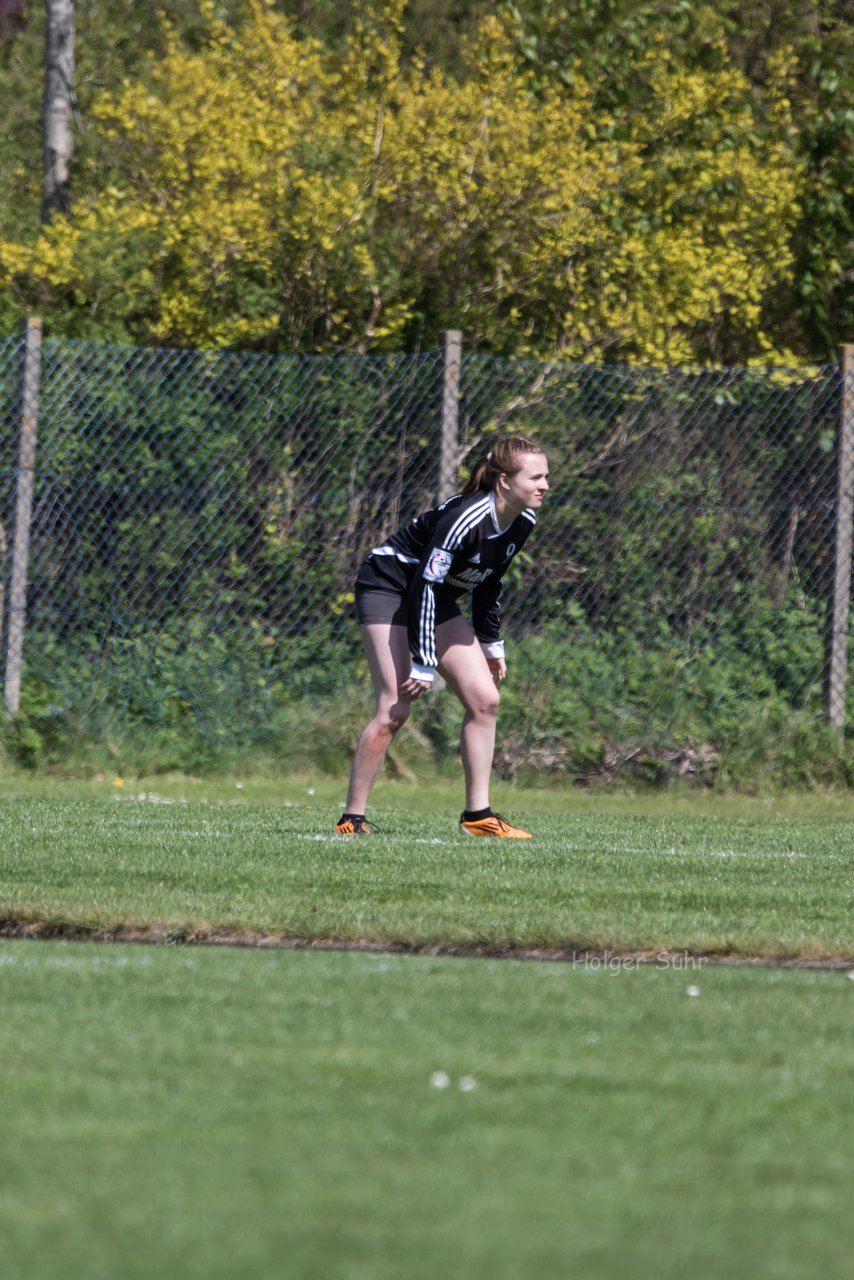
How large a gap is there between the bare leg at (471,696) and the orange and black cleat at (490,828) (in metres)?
0.06

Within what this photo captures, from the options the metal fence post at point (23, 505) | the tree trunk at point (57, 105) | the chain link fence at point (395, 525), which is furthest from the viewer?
the tree trunk at point (57, 105)

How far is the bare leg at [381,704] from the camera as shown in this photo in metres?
7.71

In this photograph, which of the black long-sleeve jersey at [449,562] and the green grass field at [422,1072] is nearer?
the green grass field at [422,1072]

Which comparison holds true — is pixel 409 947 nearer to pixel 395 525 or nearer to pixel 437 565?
pixel 437 565

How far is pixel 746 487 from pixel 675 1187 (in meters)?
8.32

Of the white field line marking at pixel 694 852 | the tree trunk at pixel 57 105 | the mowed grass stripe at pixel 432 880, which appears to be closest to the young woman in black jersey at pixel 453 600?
the mowed grass stripe at pixel 432 880

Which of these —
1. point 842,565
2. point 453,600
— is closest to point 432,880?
point 453,600

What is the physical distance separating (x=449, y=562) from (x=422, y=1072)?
4048 mm

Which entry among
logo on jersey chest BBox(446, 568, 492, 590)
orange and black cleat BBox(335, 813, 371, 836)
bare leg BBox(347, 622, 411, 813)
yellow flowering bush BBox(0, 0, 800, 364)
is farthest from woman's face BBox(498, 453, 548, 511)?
yellow flowering bush BBox(0, 0, 800, 364)

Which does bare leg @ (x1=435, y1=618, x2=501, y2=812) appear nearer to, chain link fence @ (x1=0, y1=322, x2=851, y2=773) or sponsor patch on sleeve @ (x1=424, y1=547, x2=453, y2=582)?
sponsor patch on sleeve @ (x1=424, y1=547, x2=453, y2=582)

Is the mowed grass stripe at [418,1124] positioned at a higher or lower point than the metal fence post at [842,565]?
lower

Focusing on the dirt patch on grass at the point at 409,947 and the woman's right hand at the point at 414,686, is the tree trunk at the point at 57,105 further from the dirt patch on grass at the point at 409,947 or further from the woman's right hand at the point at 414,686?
the dirt patch on grass at the point at 409,947

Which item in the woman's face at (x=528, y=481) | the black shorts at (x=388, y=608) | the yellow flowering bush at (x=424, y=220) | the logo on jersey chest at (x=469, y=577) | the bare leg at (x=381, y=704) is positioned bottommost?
the bare leg at (x=381, y=704)

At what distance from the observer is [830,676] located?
1061 cm
